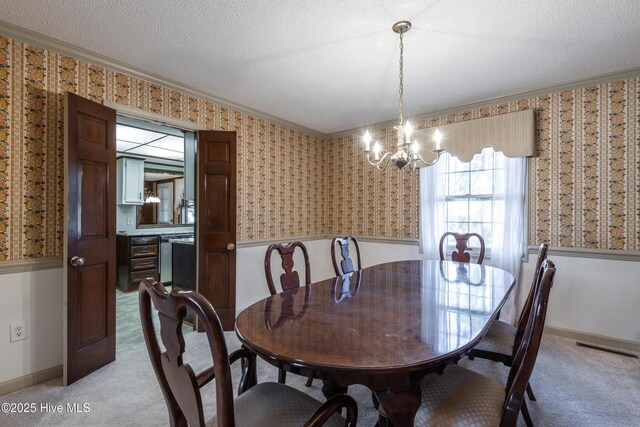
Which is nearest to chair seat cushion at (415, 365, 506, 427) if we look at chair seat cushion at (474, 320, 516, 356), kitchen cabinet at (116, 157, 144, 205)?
chair seat cushion at (474, 320, 516, 356)

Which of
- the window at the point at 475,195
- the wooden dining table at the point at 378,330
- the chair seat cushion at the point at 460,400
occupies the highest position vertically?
the window at the point at 475,195

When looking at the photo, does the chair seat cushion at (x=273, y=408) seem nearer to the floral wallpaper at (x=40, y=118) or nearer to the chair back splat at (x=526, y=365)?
the chair back splat at (x=526, y=365)

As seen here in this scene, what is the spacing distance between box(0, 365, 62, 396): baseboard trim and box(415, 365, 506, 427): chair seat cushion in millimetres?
2543

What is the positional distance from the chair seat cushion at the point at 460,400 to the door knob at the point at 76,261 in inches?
91.8

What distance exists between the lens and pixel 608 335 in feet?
9.03

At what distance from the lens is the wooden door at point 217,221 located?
3135mm

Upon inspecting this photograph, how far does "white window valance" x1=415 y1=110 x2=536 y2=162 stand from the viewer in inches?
121

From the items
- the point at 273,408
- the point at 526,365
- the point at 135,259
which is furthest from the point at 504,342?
the point at 135,259

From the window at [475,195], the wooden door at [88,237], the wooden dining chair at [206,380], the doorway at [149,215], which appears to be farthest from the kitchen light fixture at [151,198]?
the wooden dining chair at [206,380]

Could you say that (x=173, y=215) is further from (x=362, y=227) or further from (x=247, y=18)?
(x=247, y=18)

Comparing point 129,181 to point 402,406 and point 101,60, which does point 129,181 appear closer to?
point 101,60

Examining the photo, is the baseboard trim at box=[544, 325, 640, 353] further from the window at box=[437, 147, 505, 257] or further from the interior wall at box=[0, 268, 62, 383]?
the interior wall at box=[0, 268, 62, 383]

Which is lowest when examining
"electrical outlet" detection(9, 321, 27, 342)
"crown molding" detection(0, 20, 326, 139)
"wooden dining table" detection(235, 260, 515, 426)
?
"electrical outlet" detection(9, 321, 27, 342)

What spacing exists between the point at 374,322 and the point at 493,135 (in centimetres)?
285
